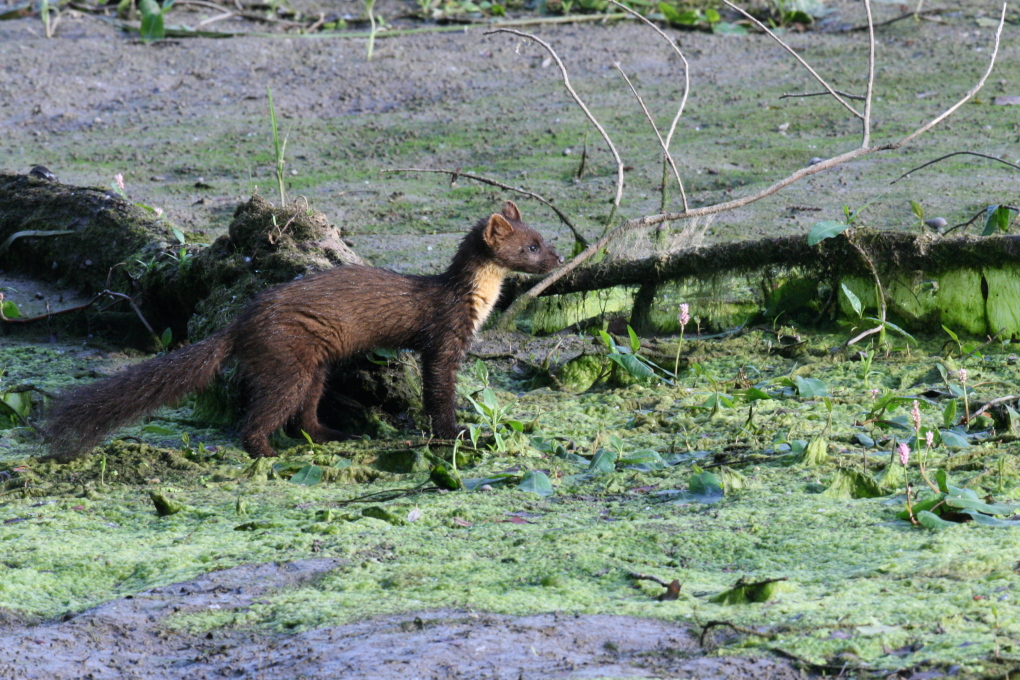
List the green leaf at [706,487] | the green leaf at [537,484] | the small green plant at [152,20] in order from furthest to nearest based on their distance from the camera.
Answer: the small green plant at [152,20], the green leaf at [537,484], the green leaf at [706,487]

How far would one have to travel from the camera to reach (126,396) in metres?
4.61

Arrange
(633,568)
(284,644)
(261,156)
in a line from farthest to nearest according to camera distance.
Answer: (261,156), (633,568), (284,644)

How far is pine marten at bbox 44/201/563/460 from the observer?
15.1ft

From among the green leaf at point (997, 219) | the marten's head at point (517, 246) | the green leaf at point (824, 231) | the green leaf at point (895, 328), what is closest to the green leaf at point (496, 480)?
the marten's head at point (517, 246)

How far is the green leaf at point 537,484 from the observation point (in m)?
4.01

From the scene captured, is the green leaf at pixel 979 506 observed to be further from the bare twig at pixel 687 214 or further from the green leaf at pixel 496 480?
the bare twig at pixel 687 214

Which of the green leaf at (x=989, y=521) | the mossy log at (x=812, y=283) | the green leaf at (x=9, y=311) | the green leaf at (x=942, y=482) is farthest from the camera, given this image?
the green leaf at (x=9, y=311)

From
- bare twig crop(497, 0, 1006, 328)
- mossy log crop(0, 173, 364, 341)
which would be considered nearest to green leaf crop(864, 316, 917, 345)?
bare twig crop(497, 0, 1006, 328)

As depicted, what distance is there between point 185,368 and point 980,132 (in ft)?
24.2

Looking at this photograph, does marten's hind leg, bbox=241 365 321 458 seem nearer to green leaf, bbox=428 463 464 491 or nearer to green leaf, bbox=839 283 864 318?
green leaf, bbox=428 463 464 491

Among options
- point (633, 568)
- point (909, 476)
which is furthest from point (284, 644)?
point (909, 476)

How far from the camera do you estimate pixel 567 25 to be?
13.7 m

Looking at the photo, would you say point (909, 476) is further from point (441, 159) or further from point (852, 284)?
point (441, 159)

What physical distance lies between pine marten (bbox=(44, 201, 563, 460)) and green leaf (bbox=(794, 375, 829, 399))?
1590 millimetres
